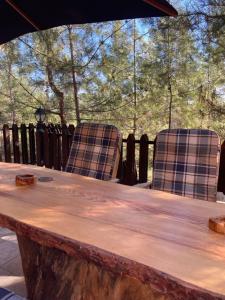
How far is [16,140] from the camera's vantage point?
4922mm

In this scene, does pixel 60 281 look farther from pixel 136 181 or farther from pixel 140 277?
pixel 136 181

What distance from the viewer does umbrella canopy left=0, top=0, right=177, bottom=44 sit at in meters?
1.87

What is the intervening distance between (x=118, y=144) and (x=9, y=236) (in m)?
1.30

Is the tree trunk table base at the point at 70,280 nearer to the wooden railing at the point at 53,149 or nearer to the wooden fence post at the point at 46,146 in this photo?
the wooden railing at the point at 53,149

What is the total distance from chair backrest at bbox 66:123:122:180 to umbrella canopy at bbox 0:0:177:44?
33.9 inches

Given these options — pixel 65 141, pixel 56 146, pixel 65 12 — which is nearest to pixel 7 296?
pixel 65 12

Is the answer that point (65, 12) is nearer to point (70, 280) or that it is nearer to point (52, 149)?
point (70, 280)

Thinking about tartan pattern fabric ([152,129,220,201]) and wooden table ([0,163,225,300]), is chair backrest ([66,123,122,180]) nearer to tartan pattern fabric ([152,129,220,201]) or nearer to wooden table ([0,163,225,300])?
tartan pattern fabric ([152,129,220,201])

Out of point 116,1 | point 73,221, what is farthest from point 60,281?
point 116,1

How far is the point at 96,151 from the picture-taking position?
2.60m

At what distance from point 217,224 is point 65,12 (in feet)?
5.63

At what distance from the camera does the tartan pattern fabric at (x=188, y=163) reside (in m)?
2.08

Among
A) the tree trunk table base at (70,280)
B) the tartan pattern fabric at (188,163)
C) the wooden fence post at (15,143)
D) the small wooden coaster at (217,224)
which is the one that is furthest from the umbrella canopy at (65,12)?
the wooden fence post at (15,143)

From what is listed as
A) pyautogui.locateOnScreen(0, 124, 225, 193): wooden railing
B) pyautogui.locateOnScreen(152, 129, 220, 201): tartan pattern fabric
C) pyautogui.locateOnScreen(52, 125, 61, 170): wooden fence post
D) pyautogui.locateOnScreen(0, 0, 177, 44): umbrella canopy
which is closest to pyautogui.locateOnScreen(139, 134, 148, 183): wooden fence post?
pyautogui.locateOnScreen(0, 124, 225, 193): wooden railing
